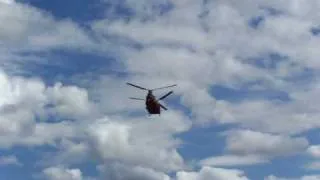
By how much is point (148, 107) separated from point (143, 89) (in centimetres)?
541

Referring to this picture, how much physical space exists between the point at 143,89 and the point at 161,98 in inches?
221

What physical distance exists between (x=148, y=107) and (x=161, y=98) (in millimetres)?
4418

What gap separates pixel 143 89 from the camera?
77188 millimetres

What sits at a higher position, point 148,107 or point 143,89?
point 143,89

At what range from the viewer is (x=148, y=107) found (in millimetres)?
75375

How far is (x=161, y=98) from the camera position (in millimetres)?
76500
